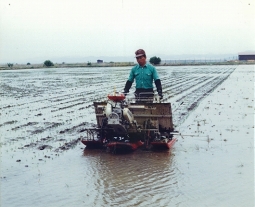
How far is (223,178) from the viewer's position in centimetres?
753

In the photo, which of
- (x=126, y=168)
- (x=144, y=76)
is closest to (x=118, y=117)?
(x=126, y=168)

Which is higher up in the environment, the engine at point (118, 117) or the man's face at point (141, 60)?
the man's face at point (141, 60)

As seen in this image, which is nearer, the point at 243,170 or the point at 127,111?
the point at 243,170

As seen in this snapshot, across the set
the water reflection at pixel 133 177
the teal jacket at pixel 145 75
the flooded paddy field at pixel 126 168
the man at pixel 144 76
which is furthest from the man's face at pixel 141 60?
the water reflection at pixel 133 177

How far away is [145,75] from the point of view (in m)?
9.88

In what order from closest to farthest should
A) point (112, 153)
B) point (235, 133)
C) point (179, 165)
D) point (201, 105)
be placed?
1. point (179, 165)
2. point (112, 153)
3. point (235, 133)
4. point (201, 105)

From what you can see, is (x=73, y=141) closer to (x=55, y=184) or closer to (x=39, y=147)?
(x=39, y=147)

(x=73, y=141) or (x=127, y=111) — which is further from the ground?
(x=127, y=111)

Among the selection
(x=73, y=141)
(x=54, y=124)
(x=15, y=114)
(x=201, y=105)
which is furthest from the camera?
(x=201, y=105)

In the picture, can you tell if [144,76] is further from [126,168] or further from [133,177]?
[133,177]

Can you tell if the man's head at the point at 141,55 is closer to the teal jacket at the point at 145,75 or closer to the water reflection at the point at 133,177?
the teal jacket at the point at 145,75

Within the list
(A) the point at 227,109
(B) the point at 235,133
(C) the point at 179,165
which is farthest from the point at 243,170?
(A) the point at 227,109

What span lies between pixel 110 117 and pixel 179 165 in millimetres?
1707

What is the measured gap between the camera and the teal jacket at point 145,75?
984cm
